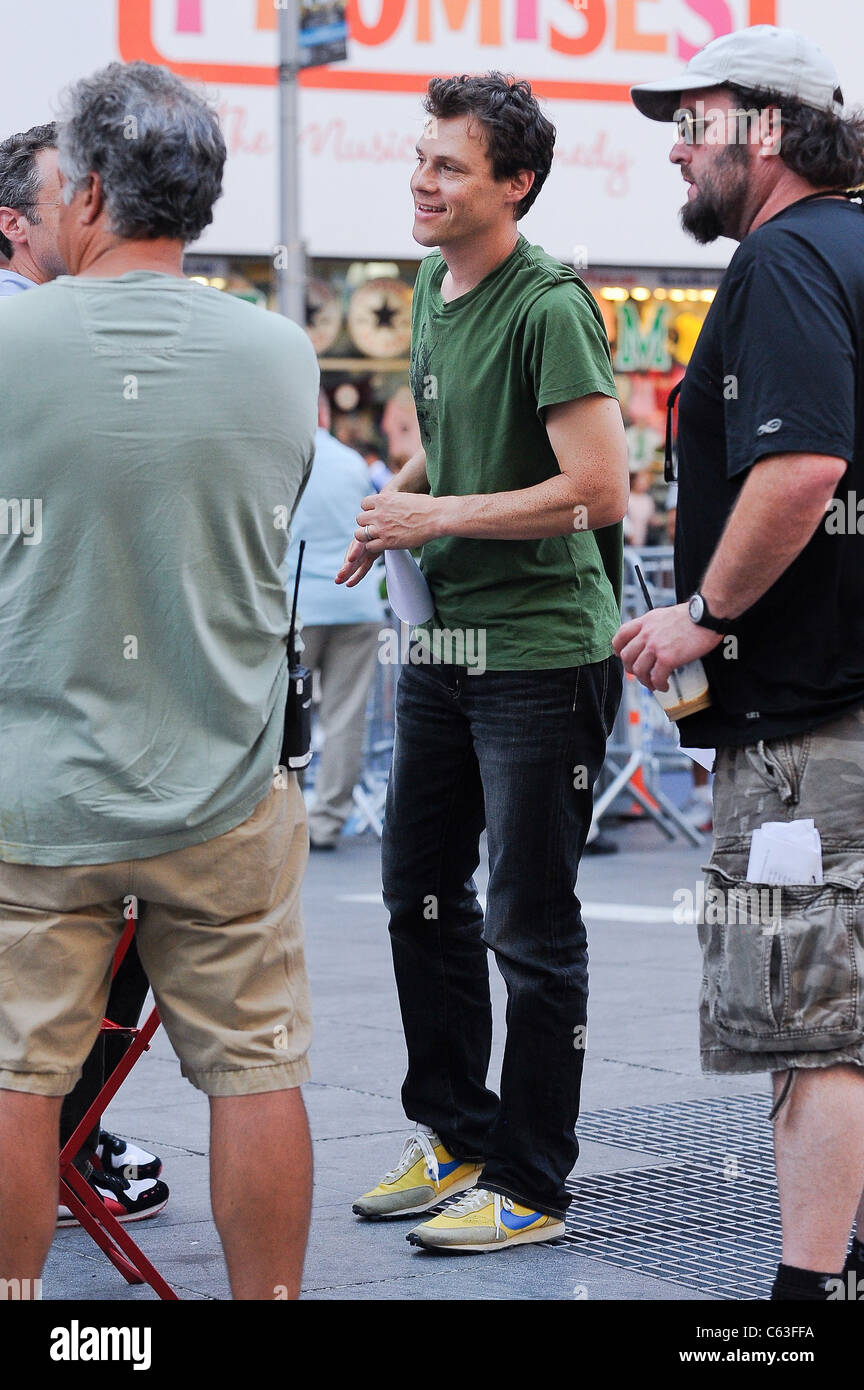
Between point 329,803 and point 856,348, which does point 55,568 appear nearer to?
point 856,348

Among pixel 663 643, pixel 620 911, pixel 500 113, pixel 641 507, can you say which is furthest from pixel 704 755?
pixel 641 507

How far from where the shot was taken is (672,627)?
3.04 meters

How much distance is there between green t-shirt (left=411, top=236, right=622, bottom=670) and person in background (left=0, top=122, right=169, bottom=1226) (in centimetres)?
86

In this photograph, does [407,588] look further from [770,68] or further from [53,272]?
[770,68]

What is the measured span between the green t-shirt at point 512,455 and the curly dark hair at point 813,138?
0.75 meters

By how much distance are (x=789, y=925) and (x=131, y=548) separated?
1134 mm

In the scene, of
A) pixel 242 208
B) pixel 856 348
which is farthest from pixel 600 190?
pixel 856 348

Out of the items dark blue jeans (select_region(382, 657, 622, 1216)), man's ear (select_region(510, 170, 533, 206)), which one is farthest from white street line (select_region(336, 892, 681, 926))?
man's ear (select_region(510, 170, 533, 206))

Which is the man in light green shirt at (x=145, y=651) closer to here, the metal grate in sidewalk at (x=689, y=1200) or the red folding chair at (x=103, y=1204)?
the red folding chair at (x=103, y=1204)

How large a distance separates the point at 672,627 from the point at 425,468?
4.43 ft

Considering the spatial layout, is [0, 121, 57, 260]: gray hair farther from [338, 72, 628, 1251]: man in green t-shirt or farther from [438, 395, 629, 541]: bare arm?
[438, 395, 629, 541]: bare arm

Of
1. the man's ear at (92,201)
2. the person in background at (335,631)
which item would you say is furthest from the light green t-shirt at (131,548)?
the person in background at (335,631)

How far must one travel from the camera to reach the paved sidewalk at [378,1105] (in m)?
3.62
